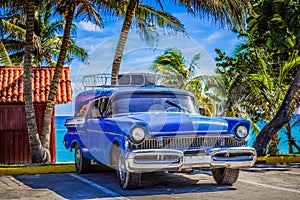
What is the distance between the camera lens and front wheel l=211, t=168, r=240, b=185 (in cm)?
900

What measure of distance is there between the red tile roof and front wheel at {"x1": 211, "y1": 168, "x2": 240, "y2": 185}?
9.55 metres

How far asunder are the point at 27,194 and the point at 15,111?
32.1 feet

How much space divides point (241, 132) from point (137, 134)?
74.0 inches

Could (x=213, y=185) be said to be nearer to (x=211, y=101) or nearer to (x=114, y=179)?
(x=114, y=179)

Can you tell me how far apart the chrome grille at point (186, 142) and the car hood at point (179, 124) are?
0.11m

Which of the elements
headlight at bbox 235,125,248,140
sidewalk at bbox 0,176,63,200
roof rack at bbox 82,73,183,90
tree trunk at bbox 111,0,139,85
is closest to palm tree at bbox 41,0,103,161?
tree trunk at bbox 111,0,139,85

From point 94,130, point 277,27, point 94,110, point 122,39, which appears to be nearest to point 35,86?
point 122,39

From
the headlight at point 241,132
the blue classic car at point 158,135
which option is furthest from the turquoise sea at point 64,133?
the headlight at point 241,132

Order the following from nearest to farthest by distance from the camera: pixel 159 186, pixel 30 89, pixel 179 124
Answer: pixel 179 124
pixel 159 186
pixel 30 89

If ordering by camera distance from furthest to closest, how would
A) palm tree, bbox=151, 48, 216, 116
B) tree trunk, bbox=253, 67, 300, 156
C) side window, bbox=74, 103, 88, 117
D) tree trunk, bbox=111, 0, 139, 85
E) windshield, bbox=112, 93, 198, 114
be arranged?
palm tree, bbox=151, 48, 216, 116 → tree trunk, bbox=111, 0, 139, 85 → tree trunk, bbox=253, 67, 300, 156 → side window, bbox=74, 103, 88, 117 → windshield, bbox=112, 93, 198, 114

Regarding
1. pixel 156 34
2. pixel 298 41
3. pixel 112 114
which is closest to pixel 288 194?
pixel 112 114

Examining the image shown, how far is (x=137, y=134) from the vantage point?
7984 mm

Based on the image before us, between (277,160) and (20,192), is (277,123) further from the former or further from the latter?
(20,192)

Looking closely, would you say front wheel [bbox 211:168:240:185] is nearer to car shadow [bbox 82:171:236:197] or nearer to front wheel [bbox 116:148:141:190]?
car shadow [bbox 82:171:236:197]
